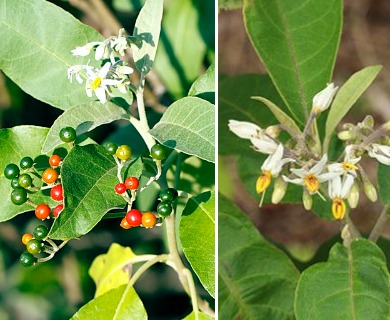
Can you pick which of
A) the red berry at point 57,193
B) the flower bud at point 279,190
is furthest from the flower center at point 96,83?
the flower bud at point 279,190

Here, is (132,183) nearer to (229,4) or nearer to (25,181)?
(25,181)

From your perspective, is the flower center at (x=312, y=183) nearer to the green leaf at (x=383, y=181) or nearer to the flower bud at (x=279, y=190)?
the flower bud at (x=279, y=190)

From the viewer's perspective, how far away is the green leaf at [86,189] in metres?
0.70

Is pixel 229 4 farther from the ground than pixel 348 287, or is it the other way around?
pixel 229 4

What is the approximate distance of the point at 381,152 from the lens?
76cm

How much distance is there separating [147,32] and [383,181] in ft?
1.09

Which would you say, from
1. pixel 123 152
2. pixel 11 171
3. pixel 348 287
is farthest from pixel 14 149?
pixel 348 287

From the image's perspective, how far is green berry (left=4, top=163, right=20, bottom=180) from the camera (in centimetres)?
82

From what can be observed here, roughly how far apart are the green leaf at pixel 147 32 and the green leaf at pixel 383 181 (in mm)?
305

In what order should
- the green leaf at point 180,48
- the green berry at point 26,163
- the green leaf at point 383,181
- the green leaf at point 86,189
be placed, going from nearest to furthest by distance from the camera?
the green leaf at point 86,189
the green berry at point 26,163
the green leaf at point 383,181
the green leaf at point 180,48

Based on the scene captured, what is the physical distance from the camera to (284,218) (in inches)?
84.0

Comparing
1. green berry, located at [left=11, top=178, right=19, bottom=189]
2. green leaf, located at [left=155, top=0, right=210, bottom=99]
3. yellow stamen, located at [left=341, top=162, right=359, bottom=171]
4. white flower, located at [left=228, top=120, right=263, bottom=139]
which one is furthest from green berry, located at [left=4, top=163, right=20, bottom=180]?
green leaf, located at [left=155, top=0, right=210, bottom=99]

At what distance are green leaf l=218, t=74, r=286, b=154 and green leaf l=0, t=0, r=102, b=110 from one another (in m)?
0.19

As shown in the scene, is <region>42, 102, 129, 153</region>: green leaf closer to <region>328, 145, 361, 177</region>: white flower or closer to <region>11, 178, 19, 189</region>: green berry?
<region>11, 178, 19, 189</region>: green berry
